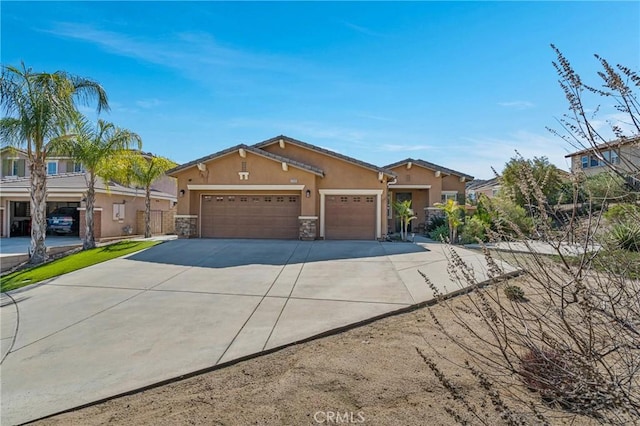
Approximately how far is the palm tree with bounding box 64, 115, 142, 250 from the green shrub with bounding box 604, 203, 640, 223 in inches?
693

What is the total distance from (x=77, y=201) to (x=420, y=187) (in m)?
22.6

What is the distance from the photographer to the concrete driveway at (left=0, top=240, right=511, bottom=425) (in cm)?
477

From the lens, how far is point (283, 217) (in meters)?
17.8

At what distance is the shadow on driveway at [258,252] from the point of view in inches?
478

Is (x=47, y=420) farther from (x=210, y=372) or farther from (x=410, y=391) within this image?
(x=410, y=391)

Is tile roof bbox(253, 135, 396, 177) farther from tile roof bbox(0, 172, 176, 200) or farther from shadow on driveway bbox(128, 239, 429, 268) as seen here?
tile roof bbox(0, 172, 176, 200)

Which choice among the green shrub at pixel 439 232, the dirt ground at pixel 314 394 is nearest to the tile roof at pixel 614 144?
the dirt ground at pixel 314 394

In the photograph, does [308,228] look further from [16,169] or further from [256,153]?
[16,169]

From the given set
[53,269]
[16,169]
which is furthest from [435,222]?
[16,169]

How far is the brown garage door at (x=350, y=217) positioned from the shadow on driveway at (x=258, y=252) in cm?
135

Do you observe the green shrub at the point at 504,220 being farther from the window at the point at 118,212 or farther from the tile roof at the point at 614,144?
the window at the point at 118,212

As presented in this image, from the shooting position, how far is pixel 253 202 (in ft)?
58.7

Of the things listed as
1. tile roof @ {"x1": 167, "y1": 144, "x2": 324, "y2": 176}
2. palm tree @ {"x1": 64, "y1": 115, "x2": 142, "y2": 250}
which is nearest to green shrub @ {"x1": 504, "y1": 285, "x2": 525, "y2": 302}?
tile roof @ {"x1": 167, "y1": 144, "x2": 324, "y2": 176}

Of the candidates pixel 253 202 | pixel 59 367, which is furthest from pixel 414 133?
pixel 59 367
